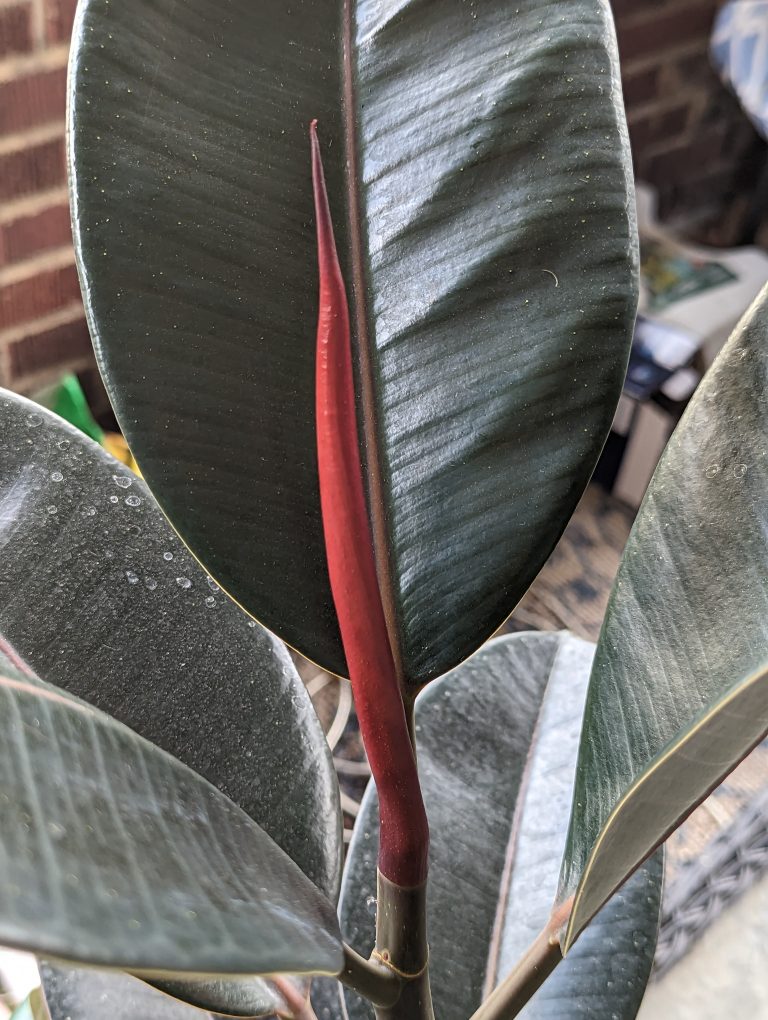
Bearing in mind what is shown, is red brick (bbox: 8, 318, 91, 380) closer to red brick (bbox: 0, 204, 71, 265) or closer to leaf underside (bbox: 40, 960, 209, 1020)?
red brick (bbox: 0, 204, 71, 265)

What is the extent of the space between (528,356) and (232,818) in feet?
0.55

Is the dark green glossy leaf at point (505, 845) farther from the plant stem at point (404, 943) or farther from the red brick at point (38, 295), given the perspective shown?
the red brick at point (38, 295)

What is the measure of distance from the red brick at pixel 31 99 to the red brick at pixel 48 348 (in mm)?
289

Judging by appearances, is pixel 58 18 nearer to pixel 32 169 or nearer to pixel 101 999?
pixel 32 169

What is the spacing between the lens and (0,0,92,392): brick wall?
1.21m

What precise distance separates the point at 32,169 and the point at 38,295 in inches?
7.1

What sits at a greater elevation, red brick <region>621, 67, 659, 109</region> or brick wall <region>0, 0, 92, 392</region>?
brick wall <region>0, 0, 92, 392</region>

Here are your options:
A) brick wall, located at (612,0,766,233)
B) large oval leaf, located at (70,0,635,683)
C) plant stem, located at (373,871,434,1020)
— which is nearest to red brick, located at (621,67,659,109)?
brick wall, located at (612,0,766,233)

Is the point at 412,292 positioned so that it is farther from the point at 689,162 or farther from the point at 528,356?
the point at 689,162

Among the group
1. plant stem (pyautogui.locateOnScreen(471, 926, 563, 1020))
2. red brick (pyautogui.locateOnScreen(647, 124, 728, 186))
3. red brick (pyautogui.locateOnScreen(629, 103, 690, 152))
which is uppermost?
plant stem (pyautogui.locateOnScreen(471, 926, 563, 1020))

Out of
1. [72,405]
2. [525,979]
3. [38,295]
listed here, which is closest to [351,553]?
[525,979]

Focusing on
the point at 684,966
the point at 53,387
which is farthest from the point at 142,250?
the point at 53,387

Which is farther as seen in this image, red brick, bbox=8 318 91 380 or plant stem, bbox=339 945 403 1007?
red brick, bbox=8 318 91 380

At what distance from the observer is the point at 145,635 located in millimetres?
406
